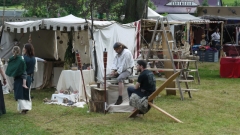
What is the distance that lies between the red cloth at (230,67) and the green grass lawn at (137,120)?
14.5 feet

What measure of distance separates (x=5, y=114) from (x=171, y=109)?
3453mm

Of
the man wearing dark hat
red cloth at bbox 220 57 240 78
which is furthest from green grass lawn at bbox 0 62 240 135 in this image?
red cloth at bbox 220 57 240 78

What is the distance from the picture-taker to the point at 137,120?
8672 millimetres

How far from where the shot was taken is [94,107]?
374 inches

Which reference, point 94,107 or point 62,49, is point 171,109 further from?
point 62,49

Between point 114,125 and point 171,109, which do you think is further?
point 171,109

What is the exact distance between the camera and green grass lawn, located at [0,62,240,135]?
7.80 m

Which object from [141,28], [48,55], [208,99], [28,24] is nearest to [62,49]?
[48,55]


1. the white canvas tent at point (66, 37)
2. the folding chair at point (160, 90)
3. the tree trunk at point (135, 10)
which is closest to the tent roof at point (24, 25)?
the white canvas tent at point (66, 37)

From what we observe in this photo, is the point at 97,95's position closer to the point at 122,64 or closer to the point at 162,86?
the point at 122,64

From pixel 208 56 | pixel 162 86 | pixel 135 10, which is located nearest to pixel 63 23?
pixel 162 86

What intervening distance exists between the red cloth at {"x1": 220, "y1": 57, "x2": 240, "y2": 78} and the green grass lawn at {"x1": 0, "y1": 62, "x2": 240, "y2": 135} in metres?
4.42

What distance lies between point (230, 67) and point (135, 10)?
4.61 m

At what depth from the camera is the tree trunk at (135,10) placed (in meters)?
18.6
